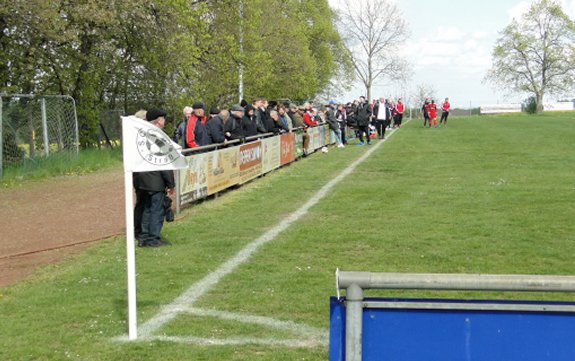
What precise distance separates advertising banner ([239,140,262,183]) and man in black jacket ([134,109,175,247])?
7047mm

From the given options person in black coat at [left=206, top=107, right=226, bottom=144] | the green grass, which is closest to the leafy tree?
the green grass

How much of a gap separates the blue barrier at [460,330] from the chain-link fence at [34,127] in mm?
16693

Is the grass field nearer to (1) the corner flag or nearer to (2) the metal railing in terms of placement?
(1) the corner flag

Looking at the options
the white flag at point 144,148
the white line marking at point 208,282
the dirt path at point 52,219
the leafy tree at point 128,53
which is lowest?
the dirt path at point 52,219

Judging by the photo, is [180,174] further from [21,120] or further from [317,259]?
[21,120]

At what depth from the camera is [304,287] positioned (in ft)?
22.8

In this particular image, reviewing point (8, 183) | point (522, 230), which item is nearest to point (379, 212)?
point (522, 230)

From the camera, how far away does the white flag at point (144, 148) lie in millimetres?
5832

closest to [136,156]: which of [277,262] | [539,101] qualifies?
[277,262]

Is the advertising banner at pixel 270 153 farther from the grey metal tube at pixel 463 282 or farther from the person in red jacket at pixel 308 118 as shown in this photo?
the grey metal tube at pixel 463 282

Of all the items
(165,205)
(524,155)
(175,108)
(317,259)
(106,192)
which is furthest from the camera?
(175,108)

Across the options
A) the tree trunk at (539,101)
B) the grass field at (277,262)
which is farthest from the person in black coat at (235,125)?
the tree trunk at (539,101)

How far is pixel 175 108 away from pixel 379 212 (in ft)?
56.7

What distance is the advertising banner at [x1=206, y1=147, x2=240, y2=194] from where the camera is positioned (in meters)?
14.1
